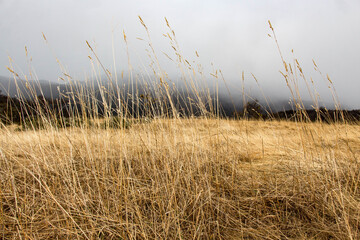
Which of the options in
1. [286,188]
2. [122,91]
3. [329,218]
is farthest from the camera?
[122,91]

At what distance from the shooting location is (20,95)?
196cm

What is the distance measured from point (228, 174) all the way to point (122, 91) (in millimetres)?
1286

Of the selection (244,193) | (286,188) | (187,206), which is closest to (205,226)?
(187,206)

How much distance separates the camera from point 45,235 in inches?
47.6

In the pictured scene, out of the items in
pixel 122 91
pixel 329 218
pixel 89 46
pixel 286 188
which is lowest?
pixel 329 218

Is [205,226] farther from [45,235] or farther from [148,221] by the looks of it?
[45,235]

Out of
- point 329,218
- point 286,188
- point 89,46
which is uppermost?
point 89,46

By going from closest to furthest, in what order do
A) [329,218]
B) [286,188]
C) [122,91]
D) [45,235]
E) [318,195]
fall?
[45,235], [329,218], [318,195], [286,188], [122,91]

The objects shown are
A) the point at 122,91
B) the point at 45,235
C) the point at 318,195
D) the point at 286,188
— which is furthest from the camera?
the point at 122,91

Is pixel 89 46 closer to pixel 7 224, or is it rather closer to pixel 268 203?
pixel 7 224

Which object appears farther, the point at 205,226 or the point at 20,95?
the point at 20,95

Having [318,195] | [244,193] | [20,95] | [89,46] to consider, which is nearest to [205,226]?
[244,193]

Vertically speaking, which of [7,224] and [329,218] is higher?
[7,224]

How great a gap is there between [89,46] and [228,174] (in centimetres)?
165
